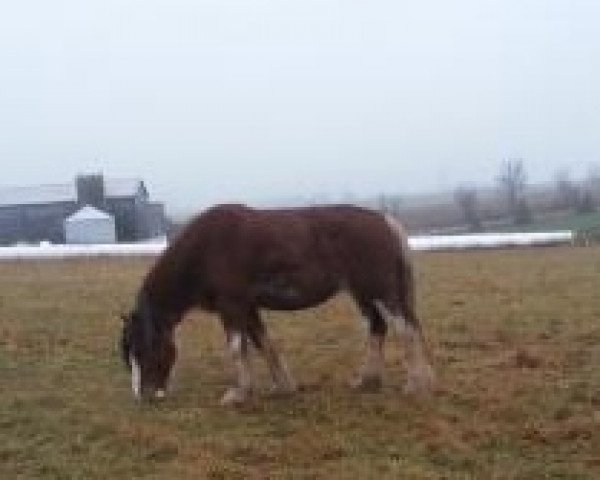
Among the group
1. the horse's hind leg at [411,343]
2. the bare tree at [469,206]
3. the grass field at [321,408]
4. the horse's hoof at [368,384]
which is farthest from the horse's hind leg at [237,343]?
the bare tree at [469,206]

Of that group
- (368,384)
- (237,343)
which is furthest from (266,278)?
(368,384)

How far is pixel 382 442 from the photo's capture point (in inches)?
378

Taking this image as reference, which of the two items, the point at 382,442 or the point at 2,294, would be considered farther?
the point at 2,294

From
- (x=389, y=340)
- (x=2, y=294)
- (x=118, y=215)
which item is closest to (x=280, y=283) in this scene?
(x=389, y=340)

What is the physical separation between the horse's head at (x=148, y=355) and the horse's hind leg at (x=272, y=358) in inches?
35.7

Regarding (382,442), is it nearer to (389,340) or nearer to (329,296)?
(329,296)

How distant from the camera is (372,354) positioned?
1230 centimetres

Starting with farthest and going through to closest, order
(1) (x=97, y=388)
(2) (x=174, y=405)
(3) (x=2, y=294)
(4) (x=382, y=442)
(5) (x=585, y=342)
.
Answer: (3) (x=2, y=294) → (5) (x=585, y=342) → (1) (x=97, y=388) → (2) (x=174, y=405) → (4) (x=382, y=442)

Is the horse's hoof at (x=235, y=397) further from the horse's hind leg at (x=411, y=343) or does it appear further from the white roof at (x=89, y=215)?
the white roof at (x=89, y=215)

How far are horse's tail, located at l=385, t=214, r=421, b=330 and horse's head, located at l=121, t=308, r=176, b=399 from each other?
2.47 meters

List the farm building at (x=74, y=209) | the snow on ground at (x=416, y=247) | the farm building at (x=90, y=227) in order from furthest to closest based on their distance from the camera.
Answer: the farm building at (x=74, y=209) < the farm building at (x=90, y=227) < the snow on ground at (x=416, y=247)

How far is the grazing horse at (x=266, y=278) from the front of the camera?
11.8 m

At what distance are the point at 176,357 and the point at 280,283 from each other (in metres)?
1.38

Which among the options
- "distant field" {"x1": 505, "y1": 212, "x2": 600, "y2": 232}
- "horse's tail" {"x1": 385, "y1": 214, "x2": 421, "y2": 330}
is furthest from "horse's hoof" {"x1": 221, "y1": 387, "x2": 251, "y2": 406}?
"distant field" {"x1": 505, "y1": 212, "x2": 600, "y2": 232}
